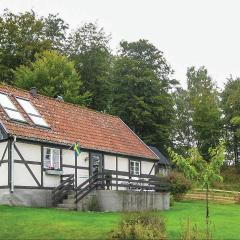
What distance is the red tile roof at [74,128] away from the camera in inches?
1059

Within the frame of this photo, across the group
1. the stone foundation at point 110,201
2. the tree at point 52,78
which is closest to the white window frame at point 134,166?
the stone foundation at point 110,201

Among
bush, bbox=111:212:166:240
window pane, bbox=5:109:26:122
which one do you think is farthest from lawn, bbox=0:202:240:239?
window pane, bbox=5:109:26:122

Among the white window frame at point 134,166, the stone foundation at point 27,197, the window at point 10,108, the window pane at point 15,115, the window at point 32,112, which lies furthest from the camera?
the white window frame at point 134,166

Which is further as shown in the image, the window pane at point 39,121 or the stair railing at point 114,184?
the window pane at point 39,121

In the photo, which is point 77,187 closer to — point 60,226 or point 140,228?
point 60,226

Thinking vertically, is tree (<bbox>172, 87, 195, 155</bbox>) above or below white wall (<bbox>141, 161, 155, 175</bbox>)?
above

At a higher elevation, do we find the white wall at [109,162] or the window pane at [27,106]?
the window pane at [27,106]

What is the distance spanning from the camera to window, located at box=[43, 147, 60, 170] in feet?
89.2

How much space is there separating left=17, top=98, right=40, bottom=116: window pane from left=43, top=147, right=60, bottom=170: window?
2494mm

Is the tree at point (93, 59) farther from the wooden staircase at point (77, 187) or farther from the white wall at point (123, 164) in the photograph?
the wooden staircase at point (77, 187)

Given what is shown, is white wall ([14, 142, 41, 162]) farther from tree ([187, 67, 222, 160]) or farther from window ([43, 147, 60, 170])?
tree ([187, 67, 222, 160])

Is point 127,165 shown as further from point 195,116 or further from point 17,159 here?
point 195,116

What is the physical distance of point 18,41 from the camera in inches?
2149

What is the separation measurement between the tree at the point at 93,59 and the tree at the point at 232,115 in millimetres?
13252
